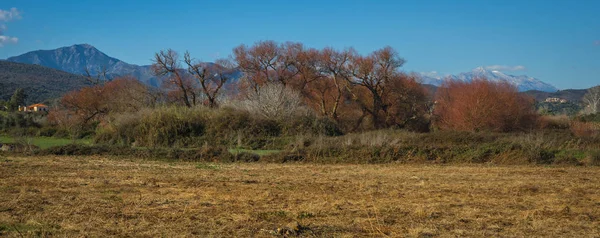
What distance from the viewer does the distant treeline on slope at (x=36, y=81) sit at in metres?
97.2

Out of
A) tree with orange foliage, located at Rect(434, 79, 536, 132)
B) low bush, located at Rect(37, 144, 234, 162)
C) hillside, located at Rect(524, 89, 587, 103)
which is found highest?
hillside, located at Rect(524, 89, 587, 103)

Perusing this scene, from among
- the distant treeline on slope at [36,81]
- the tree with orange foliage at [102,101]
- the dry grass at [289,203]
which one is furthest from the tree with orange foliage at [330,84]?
the distant treeline on slope at [36,81]

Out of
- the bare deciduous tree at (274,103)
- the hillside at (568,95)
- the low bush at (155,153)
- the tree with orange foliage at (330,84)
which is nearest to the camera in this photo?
the low bush at (155,153)

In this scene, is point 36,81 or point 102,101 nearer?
point 102,101

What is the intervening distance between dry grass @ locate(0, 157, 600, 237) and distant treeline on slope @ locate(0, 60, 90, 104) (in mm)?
85714

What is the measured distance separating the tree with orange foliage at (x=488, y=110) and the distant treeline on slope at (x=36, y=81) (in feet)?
248

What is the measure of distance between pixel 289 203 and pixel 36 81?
117400 mm

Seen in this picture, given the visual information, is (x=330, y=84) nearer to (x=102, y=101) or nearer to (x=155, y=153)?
(x=102, y=101)

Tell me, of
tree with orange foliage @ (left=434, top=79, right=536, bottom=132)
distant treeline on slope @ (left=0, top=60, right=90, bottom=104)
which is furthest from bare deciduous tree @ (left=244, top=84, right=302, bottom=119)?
distant treeline on slope @ (left=0, top=60, right=90, bottom=104)

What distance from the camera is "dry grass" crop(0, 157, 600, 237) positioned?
27.7 feet

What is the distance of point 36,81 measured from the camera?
370 ft

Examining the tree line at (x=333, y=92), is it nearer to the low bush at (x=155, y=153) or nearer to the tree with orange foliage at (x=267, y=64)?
the tree with orange foliage at (x=267, y=64)

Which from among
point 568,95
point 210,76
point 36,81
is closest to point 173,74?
point 210,76

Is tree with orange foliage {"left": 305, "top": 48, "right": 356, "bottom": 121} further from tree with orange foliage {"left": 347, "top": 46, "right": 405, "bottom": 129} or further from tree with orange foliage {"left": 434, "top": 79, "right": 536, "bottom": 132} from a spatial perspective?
tree with orange foliage {"left": 434, "top": 79, "right": 536, "bottom": 132}
